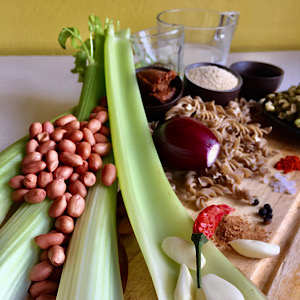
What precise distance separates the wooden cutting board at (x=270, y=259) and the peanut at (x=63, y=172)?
249mm

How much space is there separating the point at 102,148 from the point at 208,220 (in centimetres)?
43

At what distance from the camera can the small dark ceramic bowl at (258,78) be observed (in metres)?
1.53

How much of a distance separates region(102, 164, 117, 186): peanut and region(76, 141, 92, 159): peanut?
78 millimetres

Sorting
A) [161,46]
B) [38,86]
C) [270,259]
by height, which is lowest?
[38,86]

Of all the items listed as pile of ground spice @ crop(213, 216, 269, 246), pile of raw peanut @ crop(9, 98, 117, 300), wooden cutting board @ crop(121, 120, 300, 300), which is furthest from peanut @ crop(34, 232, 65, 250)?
pile of ground spice @ crop(213, 216, 269, 246)

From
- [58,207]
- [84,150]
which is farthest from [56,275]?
[84,150]

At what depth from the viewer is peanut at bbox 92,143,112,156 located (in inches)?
42.6

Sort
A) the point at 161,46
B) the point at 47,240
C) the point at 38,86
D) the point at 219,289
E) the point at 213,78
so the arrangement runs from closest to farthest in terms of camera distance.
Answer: the point at 219,289 → the point at 47,240 → the point at 213,78 → the point at 161,46 → the point at 38,86

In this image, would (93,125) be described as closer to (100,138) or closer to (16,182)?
(100,138)

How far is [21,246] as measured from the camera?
81cm

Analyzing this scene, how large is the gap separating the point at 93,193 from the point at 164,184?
21 centimetres

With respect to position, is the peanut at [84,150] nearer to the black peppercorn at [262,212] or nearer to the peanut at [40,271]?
the peanut at [40,271]

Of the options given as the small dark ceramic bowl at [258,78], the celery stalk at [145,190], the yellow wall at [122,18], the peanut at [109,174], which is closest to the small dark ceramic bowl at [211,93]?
the small dark ceramic bowl at [258,78]

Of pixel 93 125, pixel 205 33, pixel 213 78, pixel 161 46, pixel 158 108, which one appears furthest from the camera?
pixel 205 33
